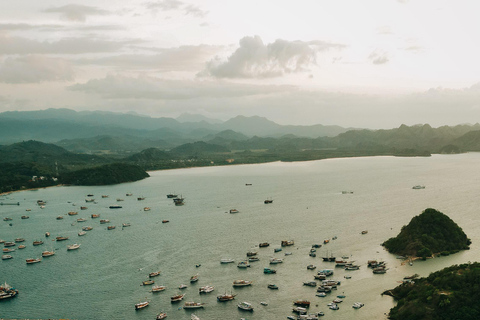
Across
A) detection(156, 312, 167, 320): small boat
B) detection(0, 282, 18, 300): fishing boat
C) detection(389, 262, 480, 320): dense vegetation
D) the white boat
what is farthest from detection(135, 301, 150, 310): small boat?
the white boat

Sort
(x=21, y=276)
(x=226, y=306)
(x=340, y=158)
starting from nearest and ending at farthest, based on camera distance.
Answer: (x=226, y=306) → (x=21, y=276) → (x=340, y=158)

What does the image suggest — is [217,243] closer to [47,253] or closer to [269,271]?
[269,271]

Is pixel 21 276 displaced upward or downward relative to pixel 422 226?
downward

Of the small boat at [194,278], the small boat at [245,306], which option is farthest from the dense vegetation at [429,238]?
the small boat at [194,278]

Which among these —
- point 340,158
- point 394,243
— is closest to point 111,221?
point 394,243

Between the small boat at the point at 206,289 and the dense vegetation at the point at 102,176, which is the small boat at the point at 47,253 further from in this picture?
the dense vegetation at the point at 102,176

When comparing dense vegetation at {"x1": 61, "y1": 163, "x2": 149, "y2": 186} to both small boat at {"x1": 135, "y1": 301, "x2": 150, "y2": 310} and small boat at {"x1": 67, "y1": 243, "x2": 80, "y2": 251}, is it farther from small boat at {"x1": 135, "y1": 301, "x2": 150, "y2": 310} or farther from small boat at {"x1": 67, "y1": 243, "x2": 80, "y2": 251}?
small boat at {"x1": 135, "y1": 301, "x2": 150, "y2": 310}

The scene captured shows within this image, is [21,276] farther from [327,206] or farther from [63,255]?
[327,206]
